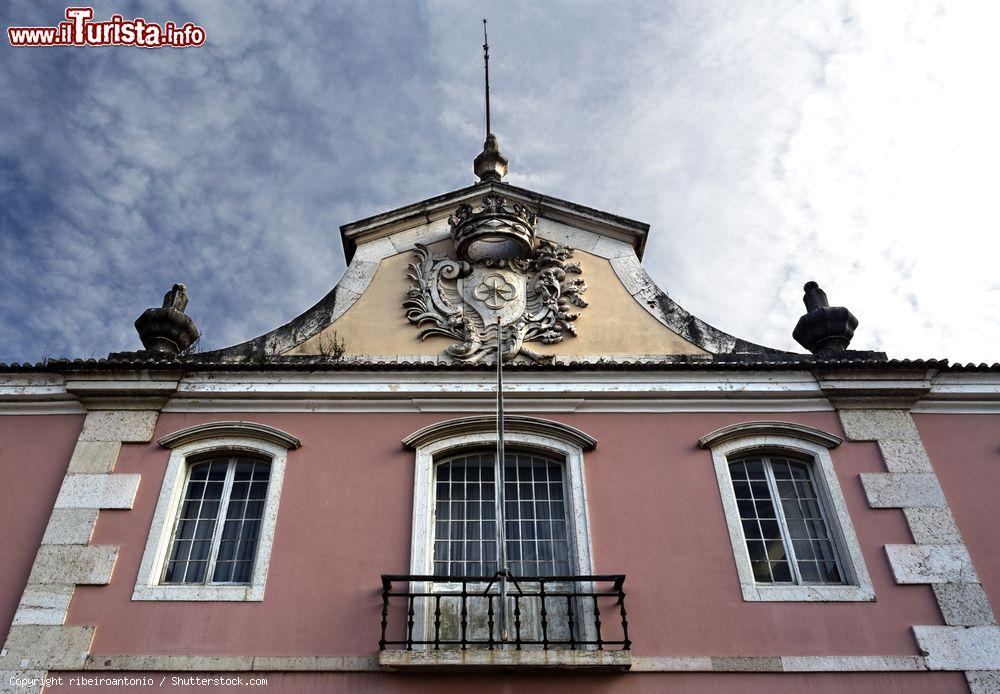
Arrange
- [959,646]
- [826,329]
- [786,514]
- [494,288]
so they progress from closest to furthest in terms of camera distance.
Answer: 1. [959,646]
2. [786,514]
3. [826,329]
4. [494,288]

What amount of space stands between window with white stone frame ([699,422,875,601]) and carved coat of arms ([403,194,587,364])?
103 inches

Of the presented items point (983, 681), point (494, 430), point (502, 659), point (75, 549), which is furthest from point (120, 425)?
point (983, 681)

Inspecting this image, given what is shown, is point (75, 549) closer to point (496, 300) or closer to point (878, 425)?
point (496, 300)

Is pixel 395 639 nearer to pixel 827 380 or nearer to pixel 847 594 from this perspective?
pixel 847 594

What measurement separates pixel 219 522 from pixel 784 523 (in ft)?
19.9

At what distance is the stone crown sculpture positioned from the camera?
428 inches

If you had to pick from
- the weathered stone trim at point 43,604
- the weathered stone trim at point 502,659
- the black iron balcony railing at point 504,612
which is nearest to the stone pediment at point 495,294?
the black iron balcony railing at point 504,612

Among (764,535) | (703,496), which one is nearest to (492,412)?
(703,496)

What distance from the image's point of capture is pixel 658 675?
7512 millimetres

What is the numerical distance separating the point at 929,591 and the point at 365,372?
6420 millimetres

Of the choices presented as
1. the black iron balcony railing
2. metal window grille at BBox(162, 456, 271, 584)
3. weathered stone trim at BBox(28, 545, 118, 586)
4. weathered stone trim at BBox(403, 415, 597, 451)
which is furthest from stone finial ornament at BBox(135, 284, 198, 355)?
the black iron balcony railing

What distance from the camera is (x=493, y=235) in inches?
426

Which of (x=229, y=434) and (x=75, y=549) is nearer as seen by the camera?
(x=75, y=549)

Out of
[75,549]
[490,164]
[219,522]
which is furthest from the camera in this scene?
[490,164]
